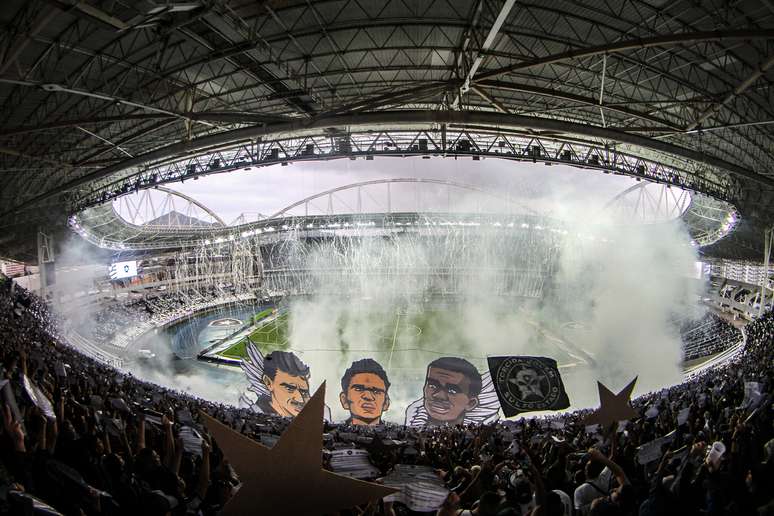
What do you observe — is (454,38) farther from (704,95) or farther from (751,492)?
(751,492)

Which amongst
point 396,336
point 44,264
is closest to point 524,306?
point 396,336

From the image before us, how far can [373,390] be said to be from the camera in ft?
43.7

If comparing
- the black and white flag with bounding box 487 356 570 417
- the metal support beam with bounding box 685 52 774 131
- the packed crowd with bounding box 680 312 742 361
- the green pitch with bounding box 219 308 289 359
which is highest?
the metal support beam with bounding box 685 52 774 131

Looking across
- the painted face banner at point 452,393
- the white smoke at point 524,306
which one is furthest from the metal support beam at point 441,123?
the white smoke at point 524,306

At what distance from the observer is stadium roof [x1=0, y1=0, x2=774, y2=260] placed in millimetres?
9016

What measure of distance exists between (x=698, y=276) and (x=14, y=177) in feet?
173

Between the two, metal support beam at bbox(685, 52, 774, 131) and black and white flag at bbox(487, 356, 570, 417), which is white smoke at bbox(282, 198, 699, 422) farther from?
metal support beam at bbox(685, 52, 774, 131)

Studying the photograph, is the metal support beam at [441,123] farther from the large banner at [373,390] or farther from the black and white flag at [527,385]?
the large banner at [373,390]

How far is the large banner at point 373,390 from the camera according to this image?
504 inches

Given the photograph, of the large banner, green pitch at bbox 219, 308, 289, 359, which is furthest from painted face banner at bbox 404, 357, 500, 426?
green pitch at bbox 219, 308, 289, 359

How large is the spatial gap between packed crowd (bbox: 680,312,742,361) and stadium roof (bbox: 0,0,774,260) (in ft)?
46.7

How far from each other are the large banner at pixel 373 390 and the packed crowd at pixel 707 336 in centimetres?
1983

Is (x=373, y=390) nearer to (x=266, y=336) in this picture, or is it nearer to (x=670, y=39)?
(x=670, y=39)

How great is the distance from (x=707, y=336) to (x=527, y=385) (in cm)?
2734
